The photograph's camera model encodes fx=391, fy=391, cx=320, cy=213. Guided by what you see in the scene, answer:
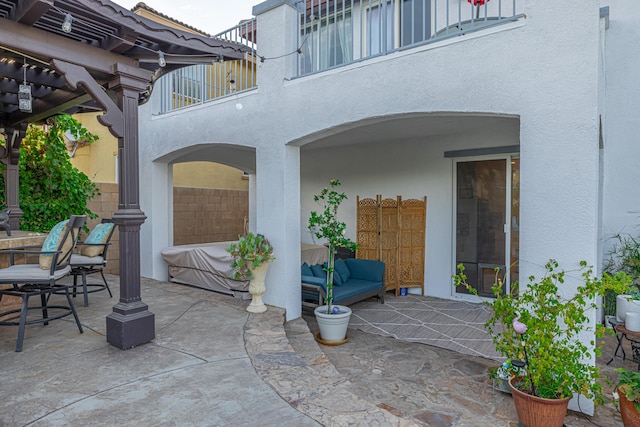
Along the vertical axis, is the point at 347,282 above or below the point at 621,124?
below

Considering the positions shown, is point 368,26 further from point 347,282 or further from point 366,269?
point 347,282

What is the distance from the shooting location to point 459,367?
427cm

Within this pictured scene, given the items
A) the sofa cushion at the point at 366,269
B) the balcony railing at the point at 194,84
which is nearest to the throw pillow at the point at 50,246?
the balcony railing at the point at 194,84

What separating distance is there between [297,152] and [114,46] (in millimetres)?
2492

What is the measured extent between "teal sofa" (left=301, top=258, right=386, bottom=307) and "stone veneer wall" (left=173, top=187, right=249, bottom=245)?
411 cm

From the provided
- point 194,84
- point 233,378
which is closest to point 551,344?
point 233,378

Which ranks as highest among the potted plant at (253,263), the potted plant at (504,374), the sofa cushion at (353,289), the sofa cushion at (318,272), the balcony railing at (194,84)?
the balcony railing at (194,84)

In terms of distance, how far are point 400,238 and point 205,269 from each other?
357 cm

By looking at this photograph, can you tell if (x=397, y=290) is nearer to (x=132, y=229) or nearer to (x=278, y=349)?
(x=278, y=349)

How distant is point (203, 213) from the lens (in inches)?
378

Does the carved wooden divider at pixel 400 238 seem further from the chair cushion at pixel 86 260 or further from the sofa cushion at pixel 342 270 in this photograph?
the chair cushion at pixel 86 260

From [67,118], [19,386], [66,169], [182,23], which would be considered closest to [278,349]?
[19,386]

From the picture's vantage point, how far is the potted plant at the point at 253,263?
485cm

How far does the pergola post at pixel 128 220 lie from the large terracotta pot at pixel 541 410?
126 inches
